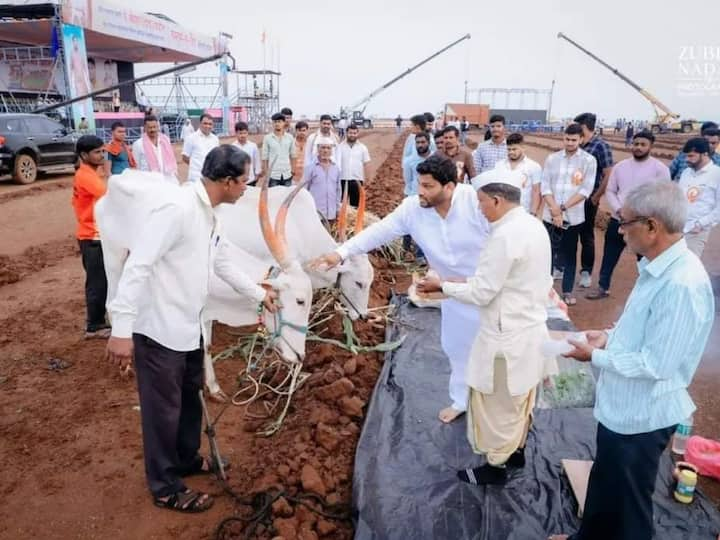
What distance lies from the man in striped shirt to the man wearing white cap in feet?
12.9

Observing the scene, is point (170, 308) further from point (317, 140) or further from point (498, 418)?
point (317, 140)

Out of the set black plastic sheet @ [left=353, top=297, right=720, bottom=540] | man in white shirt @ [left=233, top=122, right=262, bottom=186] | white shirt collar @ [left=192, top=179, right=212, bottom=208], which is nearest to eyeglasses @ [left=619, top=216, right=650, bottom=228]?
black plastic sheet @ [left=353, top=297, right=720, bottom=540]

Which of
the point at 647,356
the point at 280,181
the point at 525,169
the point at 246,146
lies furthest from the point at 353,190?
the point at 647,356

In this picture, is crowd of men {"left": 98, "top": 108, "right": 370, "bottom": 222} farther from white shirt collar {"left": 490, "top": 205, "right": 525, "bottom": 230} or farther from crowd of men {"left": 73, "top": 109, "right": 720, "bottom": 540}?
white shirt collar {"left": 490, "top": 205, "right": 525, "bottom": 230}

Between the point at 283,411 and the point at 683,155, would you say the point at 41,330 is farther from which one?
the point at 683,155

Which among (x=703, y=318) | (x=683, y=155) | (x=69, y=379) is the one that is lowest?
(x=69, y=379)

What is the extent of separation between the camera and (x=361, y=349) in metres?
4.32

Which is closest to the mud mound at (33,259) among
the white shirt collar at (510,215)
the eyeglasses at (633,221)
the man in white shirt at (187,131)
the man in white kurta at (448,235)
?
the man in white shirt at (187,131)

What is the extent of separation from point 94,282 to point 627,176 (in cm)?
500

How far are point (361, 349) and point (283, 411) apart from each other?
0.99 meters

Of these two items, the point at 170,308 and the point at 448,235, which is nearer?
the point at 170,308

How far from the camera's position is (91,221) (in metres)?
4.37

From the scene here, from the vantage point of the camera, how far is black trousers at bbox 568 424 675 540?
194 cm

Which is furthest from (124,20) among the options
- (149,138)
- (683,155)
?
(683,155)
